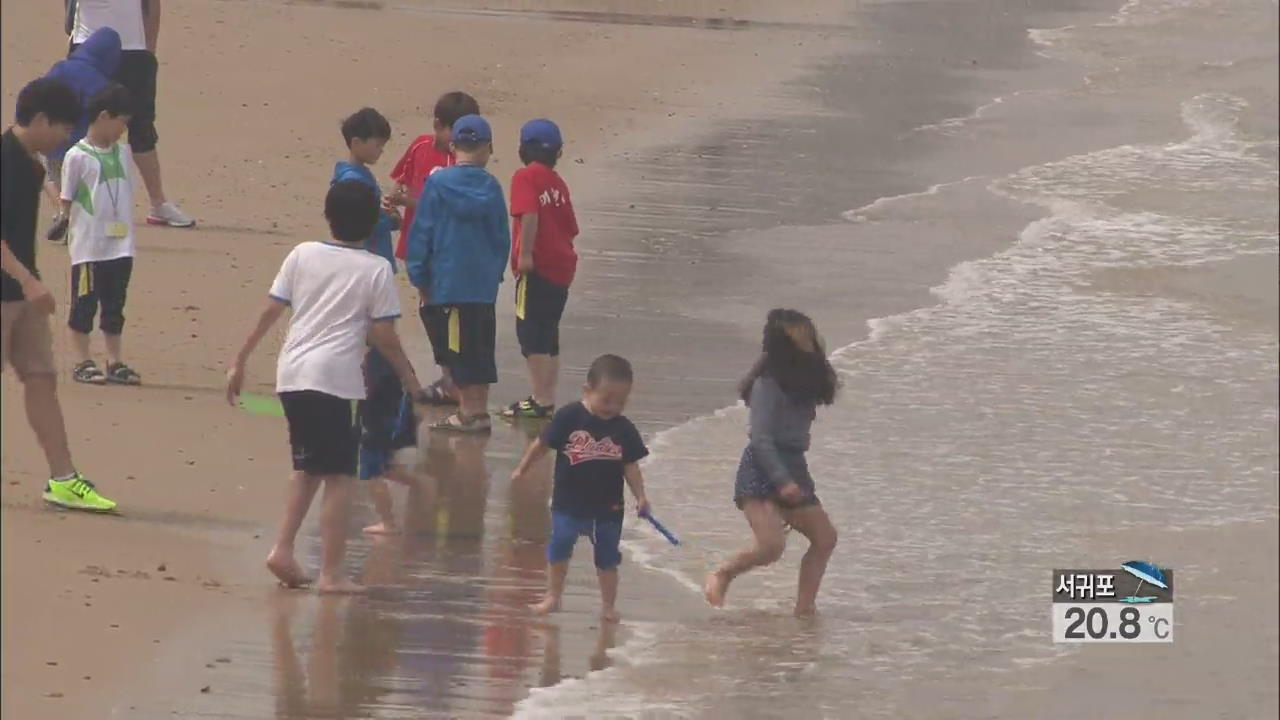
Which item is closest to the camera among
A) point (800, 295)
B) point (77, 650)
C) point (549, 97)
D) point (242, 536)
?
point (77, 650)

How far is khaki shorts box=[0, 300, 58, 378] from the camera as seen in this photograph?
804cm

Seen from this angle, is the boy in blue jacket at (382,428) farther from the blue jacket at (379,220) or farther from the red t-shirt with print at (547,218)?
the red t-shirt with print at (547,218)

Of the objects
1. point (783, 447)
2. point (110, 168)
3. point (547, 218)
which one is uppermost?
point (110, 168)

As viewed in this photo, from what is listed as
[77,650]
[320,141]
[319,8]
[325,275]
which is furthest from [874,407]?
[319,8]

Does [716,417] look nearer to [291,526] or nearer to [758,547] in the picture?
[758,547]

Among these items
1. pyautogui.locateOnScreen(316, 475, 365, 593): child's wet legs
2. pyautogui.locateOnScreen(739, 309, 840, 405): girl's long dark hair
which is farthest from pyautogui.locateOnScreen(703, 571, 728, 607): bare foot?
pyautogui.locateOnScreen(316, 475, 365, 593): child's wet legs

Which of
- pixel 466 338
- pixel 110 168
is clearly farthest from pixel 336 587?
pixel 110 168

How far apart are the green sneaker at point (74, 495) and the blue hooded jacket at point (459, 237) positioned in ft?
6.91

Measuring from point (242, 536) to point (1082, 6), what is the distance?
2500 cm

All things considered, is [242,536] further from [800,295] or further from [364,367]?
[800,295]

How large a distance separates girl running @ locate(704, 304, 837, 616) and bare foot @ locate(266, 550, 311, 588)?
59.1 inches

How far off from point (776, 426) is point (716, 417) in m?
2.70

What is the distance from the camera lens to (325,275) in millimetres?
7801
